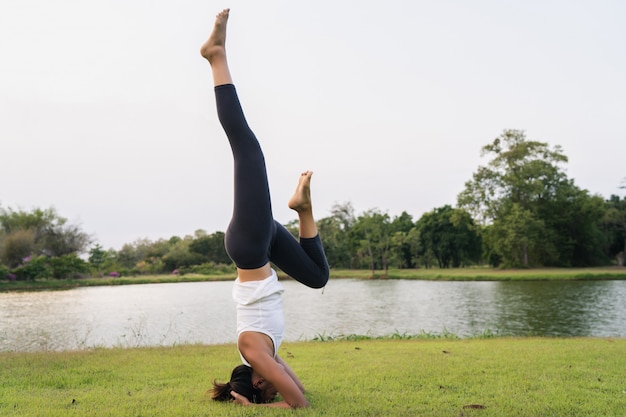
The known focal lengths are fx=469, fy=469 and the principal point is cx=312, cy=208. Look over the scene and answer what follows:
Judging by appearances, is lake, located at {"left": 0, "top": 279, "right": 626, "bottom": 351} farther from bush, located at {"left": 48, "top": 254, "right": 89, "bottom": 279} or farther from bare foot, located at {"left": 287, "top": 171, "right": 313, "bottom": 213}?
bush, located at {"left": 48, "top": 254, "right": 89, "bottom": 279}

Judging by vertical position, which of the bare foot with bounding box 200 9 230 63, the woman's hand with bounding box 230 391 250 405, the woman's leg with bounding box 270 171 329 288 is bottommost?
the woman's hand with bounding box 230 391 250 405

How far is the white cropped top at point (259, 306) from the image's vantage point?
2.65m

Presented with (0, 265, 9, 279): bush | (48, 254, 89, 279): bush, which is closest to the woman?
(0, 265, 9, 279): bush

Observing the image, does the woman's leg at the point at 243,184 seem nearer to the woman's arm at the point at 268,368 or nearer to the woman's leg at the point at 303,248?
the woman's leg at the point at 303,248

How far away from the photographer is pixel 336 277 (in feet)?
124

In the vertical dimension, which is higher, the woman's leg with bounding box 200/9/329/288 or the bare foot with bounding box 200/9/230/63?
the bare foot with bounding box 200/9/230/63

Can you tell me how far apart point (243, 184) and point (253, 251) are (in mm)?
369

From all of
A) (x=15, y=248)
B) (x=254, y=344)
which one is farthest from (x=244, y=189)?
(x=15, y=248)

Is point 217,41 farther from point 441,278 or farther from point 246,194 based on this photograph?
point 441,278

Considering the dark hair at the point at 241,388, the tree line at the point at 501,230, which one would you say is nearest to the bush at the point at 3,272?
the tree line at the point at 501,230

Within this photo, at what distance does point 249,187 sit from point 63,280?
35.0 meters

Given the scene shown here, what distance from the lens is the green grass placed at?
262 centimetres

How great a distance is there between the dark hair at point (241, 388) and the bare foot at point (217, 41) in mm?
1830

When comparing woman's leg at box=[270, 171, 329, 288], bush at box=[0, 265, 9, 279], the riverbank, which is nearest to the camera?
woman's leg at box=[270, 171, 329, 288]
